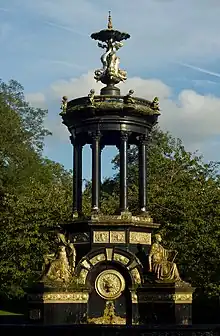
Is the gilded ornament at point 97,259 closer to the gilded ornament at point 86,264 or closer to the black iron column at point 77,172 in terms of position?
the gilded ornament at point 86,264

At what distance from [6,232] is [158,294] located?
49.8 ft

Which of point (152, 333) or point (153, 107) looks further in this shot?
point (153, 107)

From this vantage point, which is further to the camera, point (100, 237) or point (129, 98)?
point (129, 98)

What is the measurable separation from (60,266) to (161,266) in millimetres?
2838

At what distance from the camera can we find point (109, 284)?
70.4ft

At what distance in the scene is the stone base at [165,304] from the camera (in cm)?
2088

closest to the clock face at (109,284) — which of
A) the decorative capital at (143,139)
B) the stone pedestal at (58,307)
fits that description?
the stone pedestal at (58,307)

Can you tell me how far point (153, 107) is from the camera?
78.6 ft

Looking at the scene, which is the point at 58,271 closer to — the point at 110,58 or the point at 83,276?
the point at 83,276

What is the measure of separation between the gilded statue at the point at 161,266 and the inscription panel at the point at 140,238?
2.56 ft

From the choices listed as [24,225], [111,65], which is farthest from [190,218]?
[111,65]

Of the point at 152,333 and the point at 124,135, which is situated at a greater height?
the point at 124,135

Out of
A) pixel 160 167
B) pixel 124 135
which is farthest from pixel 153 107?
pixel 160 167

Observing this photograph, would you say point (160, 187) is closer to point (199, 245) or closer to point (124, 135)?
point (199, 245)
